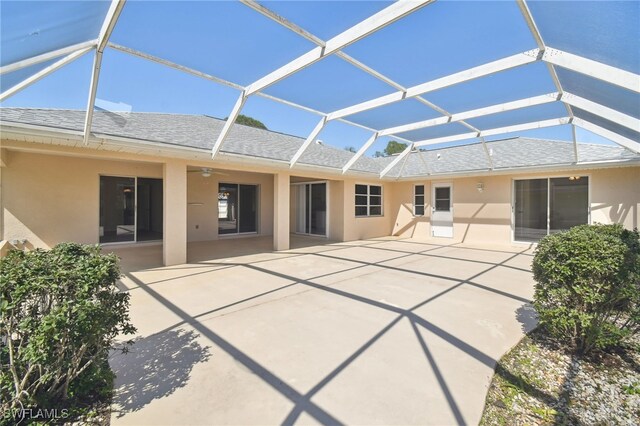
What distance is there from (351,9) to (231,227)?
11.1 meters

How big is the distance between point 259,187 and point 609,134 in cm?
1190

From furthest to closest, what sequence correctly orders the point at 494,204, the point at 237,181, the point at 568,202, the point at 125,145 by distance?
the point at 237,181 → the point at 494,204 → the point at 568,202 → the point at 125,145

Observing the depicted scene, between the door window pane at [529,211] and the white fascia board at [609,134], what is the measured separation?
370cm

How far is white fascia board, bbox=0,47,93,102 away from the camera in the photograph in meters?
4.23

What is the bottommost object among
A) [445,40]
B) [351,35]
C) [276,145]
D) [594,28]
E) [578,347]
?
[578,347]

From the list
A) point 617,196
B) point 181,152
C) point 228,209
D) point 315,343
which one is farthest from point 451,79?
point 228,209

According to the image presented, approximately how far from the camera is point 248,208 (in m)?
13.8

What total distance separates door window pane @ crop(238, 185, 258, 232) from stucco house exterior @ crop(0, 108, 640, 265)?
5cm

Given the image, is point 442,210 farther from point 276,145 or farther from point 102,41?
point 102,41

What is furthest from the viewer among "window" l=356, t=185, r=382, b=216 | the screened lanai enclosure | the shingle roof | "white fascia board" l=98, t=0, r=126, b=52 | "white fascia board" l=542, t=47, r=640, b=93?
"window" l=356, t=185, r=382, b=216

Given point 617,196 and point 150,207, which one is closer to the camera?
point 617,196

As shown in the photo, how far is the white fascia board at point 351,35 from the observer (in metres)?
3.48

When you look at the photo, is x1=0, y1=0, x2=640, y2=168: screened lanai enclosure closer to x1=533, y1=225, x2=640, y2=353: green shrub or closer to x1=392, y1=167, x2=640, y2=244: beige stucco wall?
x1=533, y1=225, x2=640, y2=353: green shrub

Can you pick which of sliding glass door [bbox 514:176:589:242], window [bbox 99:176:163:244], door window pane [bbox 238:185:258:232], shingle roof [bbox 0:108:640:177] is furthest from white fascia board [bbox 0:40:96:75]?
sliding glass door [bbox 514:176:589:242]
